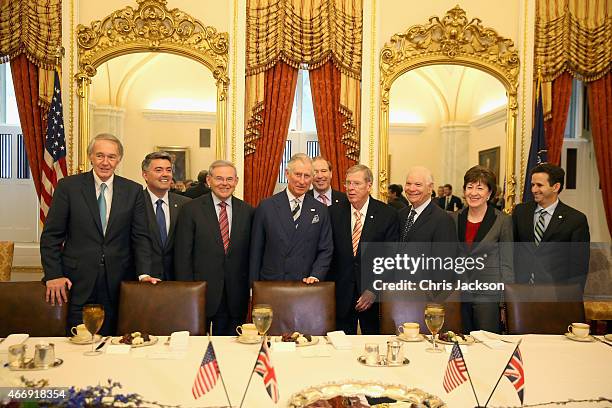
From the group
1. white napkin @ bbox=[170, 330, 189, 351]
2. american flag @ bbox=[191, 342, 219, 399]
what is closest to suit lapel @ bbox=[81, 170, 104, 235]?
white napkin @ bbox=[170, 330, 189, 351]

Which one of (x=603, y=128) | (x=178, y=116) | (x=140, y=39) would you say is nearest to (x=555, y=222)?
(x=603, y=128)

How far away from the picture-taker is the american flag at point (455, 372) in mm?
1766

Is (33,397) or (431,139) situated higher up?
(431,139)

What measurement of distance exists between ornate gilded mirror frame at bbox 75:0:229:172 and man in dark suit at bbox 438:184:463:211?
10.3ft

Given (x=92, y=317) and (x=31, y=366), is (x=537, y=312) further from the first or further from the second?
(x=31, y=366)

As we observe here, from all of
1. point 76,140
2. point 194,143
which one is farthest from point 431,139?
point 76,140

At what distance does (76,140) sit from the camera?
5594 millimetres

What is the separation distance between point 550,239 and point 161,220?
101 inches

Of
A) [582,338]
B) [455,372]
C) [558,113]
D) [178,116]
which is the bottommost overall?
[582,338]

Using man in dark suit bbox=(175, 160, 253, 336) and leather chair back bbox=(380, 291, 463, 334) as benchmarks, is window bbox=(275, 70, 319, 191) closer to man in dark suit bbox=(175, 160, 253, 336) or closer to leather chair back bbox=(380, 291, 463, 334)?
man in dark suit bbox=(175, 160, 253, 336)

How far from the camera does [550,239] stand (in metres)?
3.88

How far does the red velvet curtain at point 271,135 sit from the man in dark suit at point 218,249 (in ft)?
6.66

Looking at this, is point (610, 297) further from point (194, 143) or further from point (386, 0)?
point (194, 143)

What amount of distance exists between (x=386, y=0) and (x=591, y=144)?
3.01 metres
